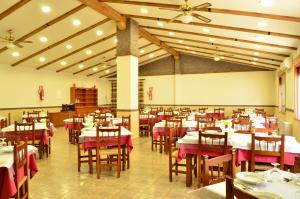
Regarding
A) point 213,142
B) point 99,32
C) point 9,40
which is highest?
point 99,32

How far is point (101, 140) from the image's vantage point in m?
5.26

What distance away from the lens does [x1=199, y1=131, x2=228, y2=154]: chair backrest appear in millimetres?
4158

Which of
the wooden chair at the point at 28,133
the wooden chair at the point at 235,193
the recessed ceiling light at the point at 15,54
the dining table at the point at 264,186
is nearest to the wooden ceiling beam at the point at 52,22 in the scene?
the recessed ceiling light at the point at 15,54

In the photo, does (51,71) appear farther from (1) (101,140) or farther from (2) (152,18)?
(1) (101,140)

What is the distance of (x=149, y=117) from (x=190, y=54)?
7.63 metres

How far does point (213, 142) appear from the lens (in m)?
4.35

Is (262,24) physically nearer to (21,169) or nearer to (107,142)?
(107,142)

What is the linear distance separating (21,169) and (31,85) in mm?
11748

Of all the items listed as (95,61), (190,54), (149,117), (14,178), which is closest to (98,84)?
(95,61)

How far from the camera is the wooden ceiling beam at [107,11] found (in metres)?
8.52

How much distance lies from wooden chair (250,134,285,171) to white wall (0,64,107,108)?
12.0 m

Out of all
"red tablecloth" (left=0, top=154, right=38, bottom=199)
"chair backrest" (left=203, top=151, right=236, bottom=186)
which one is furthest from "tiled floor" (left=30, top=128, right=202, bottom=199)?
Answer: "chair backrest" (left=203, top=151, right=236, bottom=186)

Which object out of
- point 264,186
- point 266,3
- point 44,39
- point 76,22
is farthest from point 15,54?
point 264,186

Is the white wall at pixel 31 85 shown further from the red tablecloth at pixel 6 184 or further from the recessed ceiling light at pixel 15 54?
the red tablecloth at pixel 6 184
